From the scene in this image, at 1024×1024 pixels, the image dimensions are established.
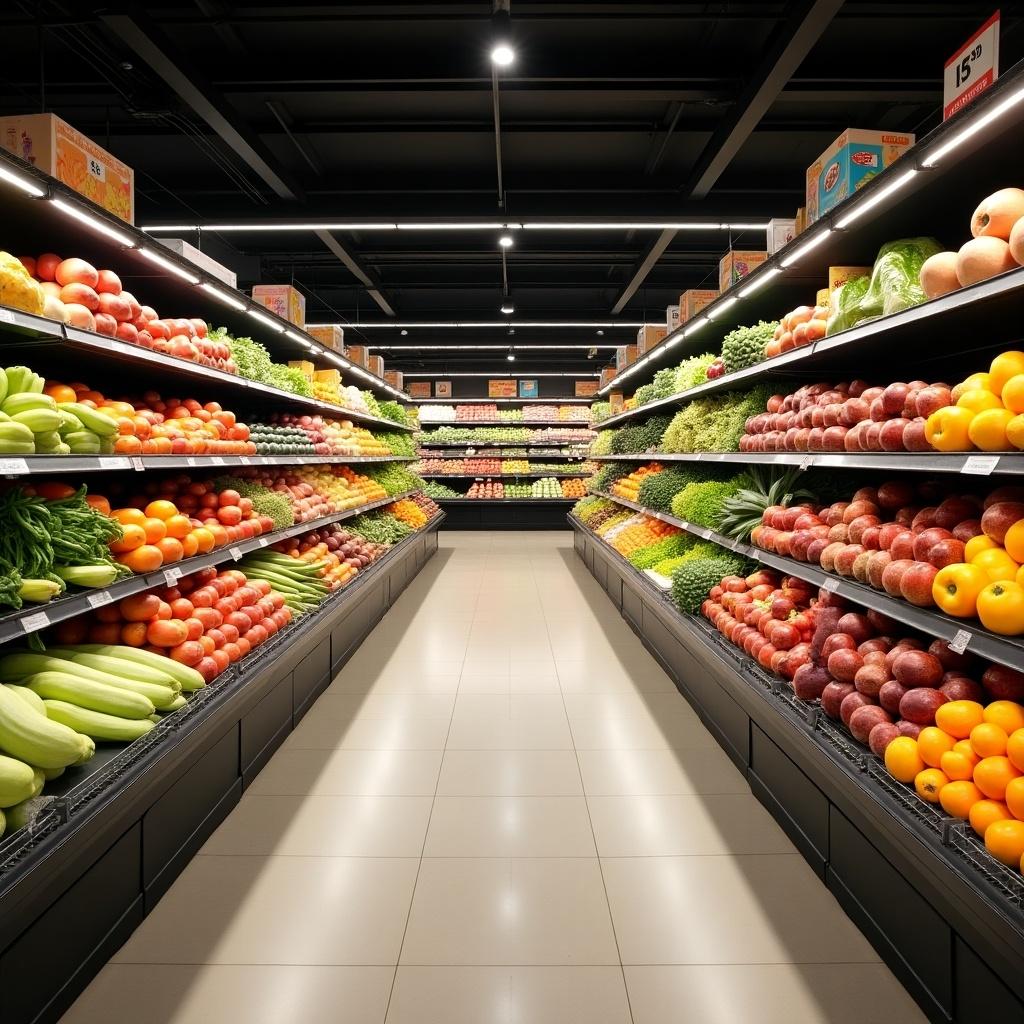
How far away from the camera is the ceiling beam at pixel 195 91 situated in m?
4.47

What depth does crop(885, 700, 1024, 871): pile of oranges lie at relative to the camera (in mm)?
1604

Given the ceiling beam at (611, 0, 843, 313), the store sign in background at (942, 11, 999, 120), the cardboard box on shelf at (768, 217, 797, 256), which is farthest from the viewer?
the ceiling beam at (611, 0, 843, 313)

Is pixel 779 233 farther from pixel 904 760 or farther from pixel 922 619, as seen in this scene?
pixel 904 760

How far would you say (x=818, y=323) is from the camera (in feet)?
10.3

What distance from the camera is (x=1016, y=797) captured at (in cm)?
160

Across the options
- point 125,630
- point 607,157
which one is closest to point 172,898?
point 125,630

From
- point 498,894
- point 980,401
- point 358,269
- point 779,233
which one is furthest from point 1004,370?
point 358,269

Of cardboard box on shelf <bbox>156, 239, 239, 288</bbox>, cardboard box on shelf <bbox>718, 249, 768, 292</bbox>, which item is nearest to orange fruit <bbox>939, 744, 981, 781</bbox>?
cardboard box on shelf <bbox>718, 249, 768, 292</bbox>

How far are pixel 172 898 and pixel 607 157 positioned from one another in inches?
294

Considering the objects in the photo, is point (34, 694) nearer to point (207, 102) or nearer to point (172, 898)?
Result: point (172, 898)

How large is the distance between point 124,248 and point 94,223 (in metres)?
0.37

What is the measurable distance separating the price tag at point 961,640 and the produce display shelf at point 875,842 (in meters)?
0.42

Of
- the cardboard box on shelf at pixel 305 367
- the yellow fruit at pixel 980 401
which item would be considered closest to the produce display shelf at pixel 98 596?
the cardboard box on shelf at pixel 305 367

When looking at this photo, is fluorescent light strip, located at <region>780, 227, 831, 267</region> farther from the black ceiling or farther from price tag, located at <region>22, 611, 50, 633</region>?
price tag, located at <region>22, 611, 50, 633</region>
